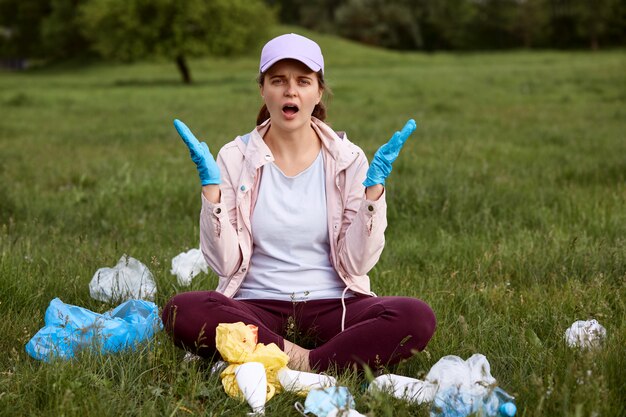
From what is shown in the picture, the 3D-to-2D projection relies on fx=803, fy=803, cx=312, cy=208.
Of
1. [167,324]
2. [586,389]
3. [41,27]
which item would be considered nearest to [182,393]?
[167,324]

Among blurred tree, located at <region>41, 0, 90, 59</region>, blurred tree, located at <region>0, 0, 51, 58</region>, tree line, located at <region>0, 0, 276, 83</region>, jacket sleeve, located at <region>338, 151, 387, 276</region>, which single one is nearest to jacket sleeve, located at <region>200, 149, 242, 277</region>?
jacket sleeve, located at <region>338, 151, 387, 276</region>

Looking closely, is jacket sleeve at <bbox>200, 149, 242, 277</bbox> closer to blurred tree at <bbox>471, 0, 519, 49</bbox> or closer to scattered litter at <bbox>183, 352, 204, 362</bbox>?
scattered litter at <bbox>183, 352, 204, 362</bbox>

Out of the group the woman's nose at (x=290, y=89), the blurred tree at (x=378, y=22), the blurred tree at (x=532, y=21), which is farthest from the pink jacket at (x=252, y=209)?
the blurred tree at (x=378, y=22)

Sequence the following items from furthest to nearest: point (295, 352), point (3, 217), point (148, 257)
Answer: point (3, 217), point (148, 257), point (295, 352)

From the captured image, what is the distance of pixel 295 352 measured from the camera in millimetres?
3133

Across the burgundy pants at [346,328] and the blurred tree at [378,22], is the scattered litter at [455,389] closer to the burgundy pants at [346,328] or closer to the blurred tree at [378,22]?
the burgundy pants at [346,328]

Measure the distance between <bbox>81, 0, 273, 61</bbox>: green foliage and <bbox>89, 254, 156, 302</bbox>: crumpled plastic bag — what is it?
2623cm

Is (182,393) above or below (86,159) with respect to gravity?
above

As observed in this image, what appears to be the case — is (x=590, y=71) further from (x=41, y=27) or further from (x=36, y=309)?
(x=41, y=27)

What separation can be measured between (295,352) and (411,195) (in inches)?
116

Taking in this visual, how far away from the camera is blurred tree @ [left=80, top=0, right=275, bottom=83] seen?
29.7 m

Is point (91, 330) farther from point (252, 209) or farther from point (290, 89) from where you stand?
point (290, 89)

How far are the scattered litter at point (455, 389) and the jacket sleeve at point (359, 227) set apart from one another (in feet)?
1.81

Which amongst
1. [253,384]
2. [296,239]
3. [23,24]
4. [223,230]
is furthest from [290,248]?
[23,24]
